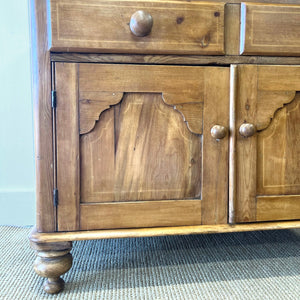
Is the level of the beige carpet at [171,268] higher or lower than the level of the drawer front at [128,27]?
lower

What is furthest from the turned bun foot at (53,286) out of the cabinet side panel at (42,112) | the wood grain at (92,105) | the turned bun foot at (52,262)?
the wood grain at (92,105)

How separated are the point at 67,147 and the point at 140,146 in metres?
Result: 0.15

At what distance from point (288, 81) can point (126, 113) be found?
0.38m

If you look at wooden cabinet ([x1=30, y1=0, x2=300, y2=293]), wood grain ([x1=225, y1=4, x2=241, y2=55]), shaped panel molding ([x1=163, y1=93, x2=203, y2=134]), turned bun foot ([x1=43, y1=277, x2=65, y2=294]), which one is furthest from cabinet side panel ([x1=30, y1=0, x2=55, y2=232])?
wood grain ([x1=225, y1=4, x2=241, y2=55])

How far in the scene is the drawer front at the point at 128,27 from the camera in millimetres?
645

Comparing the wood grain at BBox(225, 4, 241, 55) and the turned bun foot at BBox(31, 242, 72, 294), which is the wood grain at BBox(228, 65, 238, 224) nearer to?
the wood grain at BBox(225, 4, 241, 55)

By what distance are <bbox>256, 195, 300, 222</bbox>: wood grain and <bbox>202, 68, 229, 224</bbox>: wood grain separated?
0.27ft

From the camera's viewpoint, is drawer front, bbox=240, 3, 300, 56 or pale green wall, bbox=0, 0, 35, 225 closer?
drawer front, bbox=240, 3, 300, 56

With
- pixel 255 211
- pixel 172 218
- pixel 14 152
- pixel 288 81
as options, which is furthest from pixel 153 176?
pixel 14 152

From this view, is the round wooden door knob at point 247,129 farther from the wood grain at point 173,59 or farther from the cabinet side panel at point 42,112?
the cabinet side panel at point 42,112

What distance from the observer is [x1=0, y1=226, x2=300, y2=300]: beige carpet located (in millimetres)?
696

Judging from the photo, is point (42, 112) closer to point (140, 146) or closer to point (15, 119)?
point (140, 146)

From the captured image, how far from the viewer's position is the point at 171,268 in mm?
807

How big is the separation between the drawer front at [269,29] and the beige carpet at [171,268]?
1.72ft
